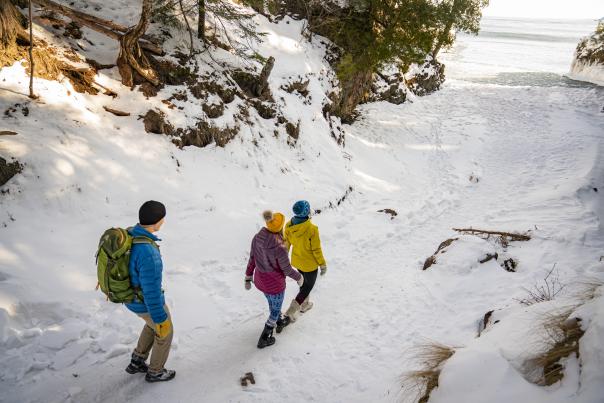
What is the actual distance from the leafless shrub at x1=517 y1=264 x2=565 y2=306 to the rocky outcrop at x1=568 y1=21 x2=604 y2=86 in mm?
28156

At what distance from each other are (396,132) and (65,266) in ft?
46.2

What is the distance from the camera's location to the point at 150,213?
3082 mm

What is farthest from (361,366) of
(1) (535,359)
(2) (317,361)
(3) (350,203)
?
(3) (350,203)

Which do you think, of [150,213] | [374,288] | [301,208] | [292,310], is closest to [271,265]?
[301,208]

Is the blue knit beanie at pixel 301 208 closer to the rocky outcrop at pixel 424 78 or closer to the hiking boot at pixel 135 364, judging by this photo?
the hiking boot at pixel 135 364

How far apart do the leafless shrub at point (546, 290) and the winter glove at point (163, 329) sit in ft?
14.6

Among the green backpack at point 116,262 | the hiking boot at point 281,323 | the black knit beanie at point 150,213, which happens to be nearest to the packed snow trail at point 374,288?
the hiking boot at point 281,323

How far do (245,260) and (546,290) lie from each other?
17.0 feet

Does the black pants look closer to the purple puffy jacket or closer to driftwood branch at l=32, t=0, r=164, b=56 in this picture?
the purple puffy jacket

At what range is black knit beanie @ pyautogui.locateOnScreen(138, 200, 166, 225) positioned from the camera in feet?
10.1

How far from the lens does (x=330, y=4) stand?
51.8 feet

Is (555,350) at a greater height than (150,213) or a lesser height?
greater

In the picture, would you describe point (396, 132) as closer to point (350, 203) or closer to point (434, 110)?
point (434, 110)

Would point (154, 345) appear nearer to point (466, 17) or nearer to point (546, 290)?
point (546, 290)
